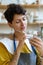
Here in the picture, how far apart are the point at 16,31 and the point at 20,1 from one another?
1786 mm

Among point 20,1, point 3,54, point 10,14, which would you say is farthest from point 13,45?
point 20,1

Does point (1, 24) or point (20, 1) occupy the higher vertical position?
point (20, 1)

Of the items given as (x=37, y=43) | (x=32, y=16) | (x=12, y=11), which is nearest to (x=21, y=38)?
(x=37, y=43)

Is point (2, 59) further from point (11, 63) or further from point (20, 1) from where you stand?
point (20, 1)

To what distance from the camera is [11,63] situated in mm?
1185

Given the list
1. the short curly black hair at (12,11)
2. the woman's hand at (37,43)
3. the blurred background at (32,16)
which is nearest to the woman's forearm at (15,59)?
the woman's hand at (37,43)

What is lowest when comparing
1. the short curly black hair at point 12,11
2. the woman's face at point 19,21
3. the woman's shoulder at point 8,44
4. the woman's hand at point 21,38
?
the woman's shoulder at point 8,44

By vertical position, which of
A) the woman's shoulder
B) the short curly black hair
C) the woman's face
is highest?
the short curly black hair

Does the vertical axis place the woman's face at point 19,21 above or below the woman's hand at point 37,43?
above

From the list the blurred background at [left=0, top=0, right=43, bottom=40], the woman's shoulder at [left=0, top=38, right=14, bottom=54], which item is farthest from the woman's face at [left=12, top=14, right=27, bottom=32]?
the blurred background at [left=0, top=0, right=43, bottom=40]

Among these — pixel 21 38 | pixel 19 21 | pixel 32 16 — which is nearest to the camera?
pixel 21 38

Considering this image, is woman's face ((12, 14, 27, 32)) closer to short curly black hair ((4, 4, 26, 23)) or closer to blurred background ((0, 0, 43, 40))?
short curly black hair ((4, 4, 26, 23))

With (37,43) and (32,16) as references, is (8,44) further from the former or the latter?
(32,16)

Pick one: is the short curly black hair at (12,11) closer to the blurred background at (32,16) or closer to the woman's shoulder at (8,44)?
the woman's shoulder at (8,44)
